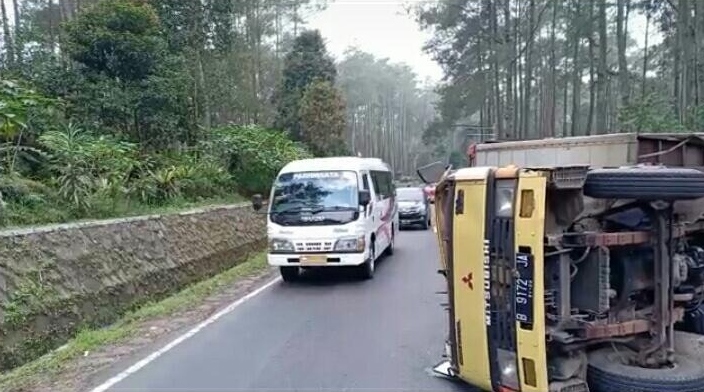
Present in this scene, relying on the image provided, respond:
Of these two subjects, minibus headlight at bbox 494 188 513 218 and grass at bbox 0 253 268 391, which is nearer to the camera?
minibus headlight at bbox 494 188 513 218

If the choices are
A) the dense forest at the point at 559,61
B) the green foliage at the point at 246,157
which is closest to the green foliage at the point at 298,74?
the dense forest at the point at 559,61

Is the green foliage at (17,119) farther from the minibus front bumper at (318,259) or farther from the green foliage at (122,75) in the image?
the minibus front bumper at (318,259)

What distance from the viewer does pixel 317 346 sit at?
21.6ft

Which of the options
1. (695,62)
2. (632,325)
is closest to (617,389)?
(632,325)

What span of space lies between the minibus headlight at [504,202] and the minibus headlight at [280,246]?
259 inches

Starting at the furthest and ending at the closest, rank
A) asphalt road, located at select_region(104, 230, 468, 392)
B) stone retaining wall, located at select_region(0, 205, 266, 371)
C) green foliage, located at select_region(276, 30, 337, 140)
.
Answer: green foliage, located at select_region(276, 30, 337, 140), stone retaining wall, located at select_region(0, 205, 266, 371), asphalt road, located at select_region(104, 230, 468, 392)

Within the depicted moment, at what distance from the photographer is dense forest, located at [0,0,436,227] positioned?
449 inches

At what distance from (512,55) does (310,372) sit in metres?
31.4

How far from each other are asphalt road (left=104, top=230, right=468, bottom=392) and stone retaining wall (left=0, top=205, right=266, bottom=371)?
1.78 m

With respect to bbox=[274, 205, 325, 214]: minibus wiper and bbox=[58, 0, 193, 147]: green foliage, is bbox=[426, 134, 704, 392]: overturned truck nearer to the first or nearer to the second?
bbox=[274, 205, 325, 214]: minibus wiper

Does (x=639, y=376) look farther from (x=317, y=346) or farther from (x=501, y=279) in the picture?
(x=317, y=346)

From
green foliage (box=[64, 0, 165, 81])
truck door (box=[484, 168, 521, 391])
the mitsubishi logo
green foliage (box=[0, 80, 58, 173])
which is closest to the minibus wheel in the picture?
green foliage (box=[0, 80, 58, 173])

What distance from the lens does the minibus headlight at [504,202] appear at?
159 inches

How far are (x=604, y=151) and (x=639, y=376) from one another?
347 centimetres
